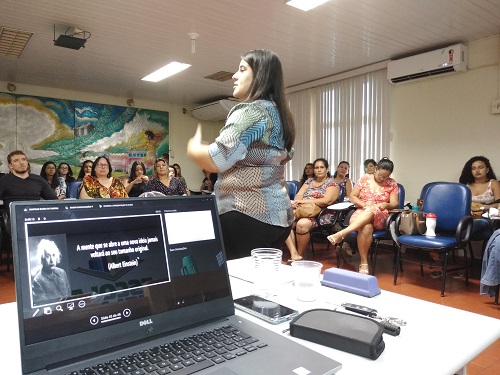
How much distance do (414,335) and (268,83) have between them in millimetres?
873

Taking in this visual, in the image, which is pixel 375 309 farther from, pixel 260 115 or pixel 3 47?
pixel 3 47

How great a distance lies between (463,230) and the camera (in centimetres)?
346

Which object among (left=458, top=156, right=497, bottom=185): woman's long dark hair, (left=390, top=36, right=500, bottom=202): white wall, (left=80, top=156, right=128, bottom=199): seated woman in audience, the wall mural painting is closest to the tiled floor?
(left=458, top=156, right=497, bottom=185): woman's long dark hair

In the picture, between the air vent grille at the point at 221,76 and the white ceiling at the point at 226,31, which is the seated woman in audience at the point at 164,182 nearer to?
the white ceiling at the point at 226,31

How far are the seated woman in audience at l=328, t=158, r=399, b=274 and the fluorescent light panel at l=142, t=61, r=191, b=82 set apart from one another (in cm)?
339

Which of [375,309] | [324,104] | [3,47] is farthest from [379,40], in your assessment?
[3,47]

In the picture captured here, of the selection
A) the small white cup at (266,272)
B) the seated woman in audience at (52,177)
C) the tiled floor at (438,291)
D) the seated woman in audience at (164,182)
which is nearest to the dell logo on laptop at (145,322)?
the small white cup at (266,272)

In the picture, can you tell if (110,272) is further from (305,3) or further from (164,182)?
(164,182)

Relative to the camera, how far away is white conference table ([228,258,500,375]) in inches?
26.3

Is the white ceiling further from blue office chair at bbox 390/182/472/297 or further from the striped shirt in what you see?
the striped shirt

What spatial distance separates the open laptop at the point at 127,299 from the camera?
624 mm

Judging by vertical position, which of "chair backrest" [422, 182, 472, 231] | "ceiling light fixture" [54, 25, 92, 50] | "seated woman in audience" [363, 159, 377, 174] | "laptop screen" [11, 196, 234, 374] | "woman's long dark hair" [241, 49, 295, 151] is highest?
"ceiling light fixture" [54, 25, 92, 50]

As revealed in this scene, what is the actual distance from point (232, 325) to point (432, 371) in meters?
0.38

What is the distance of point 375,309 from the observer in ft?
3.00
